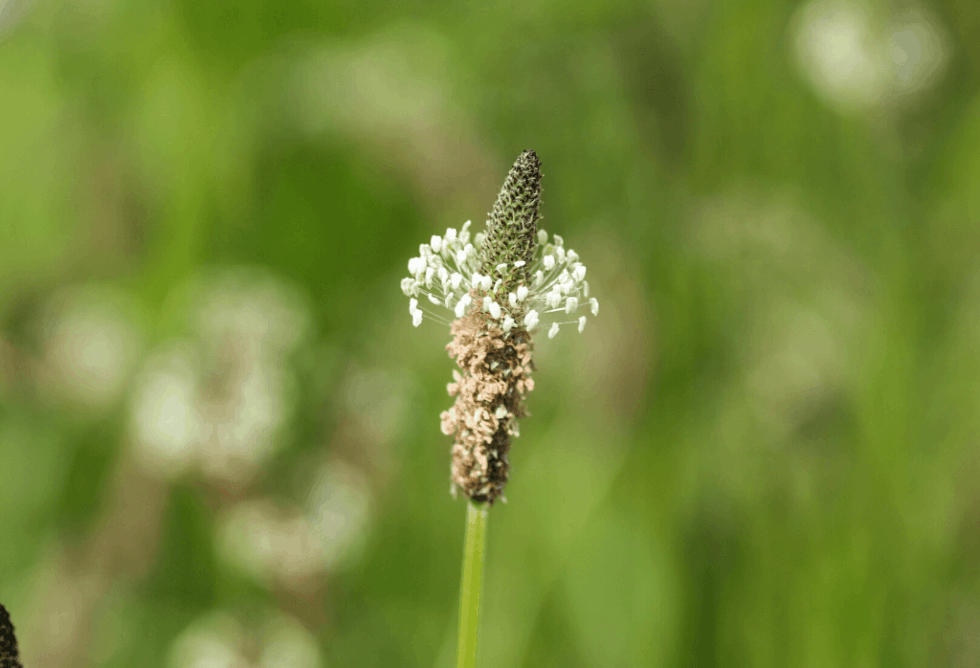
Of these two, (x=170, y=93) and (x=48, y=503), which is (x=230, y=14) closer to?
(x=170, y=93)

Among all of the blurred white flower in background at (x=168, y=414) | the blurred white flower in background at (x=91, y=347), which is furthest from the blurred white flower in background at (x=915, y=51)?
the blurred white flower in background at (x=91, y=347)

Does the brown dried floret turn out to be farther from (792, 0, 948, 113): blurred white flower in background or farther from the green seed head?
(792, 0, 948, 113): blurred white flower in background

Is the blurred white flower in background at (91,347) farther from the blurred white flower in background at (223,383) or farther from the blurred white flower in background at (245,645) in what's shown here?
the blurred white flower in background at (245,645)

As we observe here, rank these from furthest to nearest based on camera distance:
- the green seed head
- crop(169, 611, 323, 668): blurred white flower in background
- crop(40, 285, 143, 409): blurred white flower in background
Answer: crop(40, 285, 143, 409): blurred white flower in background < crop(169, 611, 323, 668): blurred white flower in background < the green seed head

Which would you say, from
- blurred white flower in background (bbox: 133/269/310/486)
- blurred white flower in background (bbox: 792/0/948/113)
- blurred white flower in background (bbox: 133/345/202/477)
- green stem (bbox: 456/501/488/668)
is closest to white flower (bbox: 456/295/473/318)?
green stem (bbox: 456/501/488/668)

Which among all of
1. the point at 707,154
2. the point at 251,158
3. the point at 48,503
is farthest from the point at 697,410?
the point at 48,503

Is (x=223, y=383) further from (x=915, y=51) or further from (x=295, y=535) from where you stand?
(x=915, y=51)
